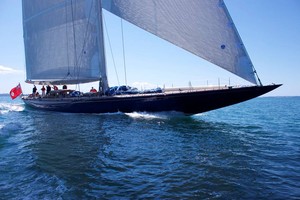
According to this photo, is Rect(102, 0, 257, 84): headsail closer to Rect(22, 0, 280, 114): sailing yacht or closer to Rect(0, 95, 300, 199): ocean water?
Rect(22, 0, 280, 114): sailing yacht

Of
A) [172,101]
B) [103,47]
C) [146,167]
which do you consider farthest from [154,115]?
[146,167]

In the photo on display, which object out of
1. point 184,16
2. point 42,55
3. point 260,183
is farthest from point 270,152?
point 42,55

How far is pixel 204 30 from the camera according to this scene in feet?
48.8

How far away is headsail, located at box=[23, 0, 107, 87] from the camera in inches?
941

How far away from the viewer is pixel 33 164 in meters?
7.70

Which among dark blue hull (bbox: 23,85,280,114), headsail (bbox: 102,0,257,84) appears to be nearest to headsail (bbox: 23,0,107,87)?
dark blue hull (bbox: 23,85,280,114)

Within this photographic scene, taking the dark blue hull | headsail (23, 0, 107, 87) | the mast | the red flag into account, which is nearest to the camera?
the dark blue hull

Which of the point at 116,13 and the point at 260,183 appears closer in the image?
the point at 260,183

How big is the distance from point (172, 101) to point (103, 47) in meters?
9.94

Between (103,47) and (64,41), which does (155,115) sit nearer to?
(103,47)

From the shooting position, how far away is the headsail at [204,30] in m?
14.3

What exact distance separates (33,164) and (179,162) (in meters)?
4.88

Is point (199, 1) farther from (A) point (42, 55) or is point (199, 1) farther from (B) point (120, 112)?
(A) point (42, 55)

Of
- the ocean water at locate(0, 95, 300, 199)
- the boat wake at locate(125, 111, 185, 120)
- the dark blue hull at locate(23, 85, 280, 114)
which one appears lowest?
the ocean water at locate(0, 95, 300, 199)
